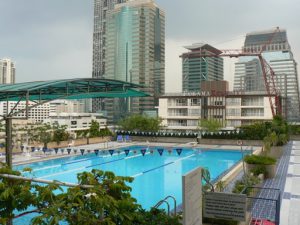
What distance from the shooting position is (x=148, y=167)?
23281 mm

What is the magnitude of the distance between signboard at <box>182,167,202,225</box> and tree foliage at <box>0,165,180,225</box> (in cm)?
64

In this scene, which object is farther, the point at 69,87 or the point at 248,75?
the point at 248,75

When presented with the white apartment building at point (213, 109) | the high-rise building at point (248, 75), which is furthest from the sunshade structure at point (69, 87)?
the high-rise building at point (248, 75)

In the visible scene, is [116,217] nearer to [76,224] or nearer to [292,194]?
[76,224]

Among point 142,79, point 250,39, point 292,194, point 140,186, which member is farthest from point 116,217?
point 250,39

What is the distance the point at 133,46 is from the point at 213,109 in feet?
203

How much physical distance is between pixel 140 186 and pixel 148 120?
2648 centimetres

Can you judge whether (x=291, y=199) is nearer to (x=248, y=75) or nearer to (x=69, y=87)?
(x=69, y=87)

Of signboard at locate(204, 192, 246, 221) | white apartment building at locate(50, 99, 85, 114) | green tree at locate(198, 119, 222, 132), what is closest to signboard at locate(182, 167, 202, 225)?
signboard at locate(204, 192, 246, 221)

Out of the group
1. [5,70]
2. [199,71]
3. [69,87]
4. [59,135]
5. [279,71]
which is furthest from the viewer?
[5,70]

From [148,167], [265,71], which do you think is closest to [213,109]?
[265,71]

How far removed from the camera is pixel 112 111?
123 metres

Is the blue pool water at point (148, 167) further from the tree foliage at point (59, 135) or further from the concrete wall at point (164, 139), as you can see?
the concrete wall at point (164, 139)

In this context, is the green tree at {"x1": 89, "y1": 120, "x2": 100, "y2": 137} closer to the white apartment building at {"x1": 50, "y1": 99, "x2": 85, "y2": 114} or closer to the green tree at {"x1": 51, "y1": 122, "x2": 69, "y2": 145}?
the green tree at {"x1": 51, "y1": 122, "x2": 69, "y2": 145}
